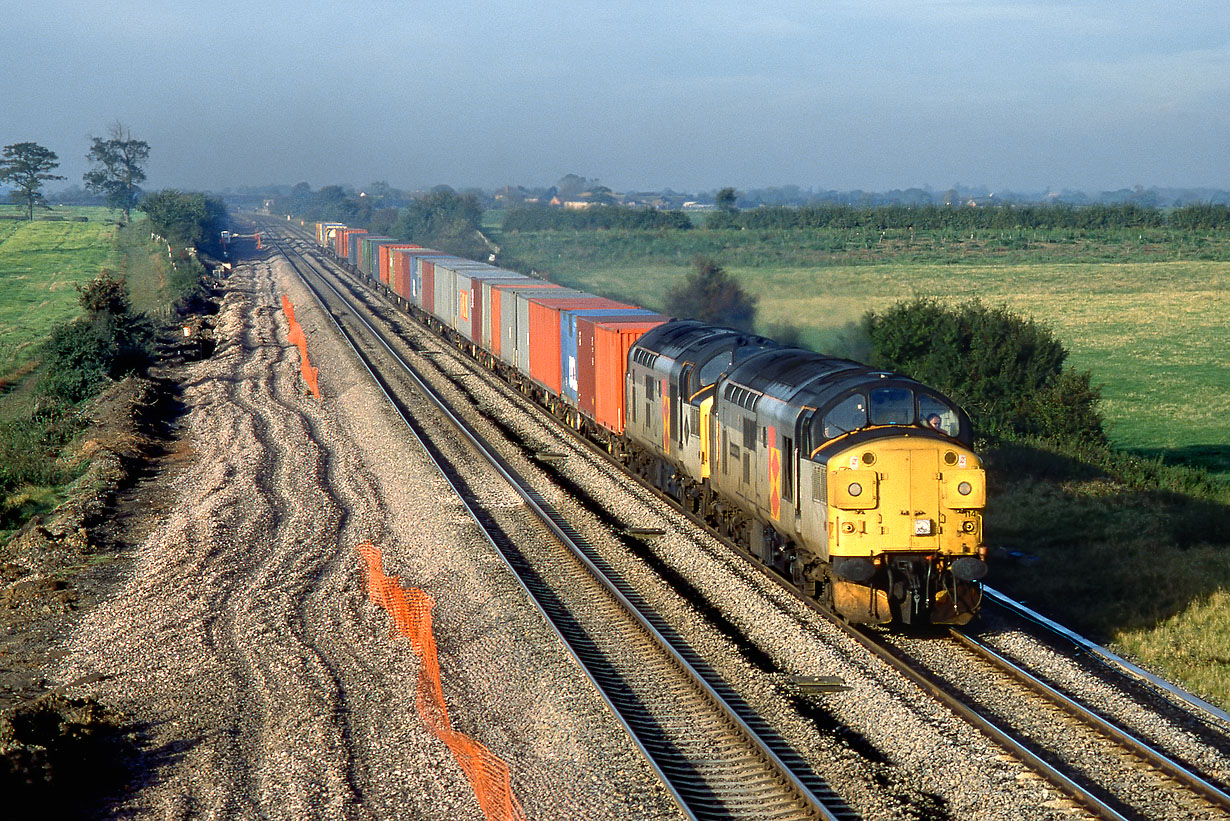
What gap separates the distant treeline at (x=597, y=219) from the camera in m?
124

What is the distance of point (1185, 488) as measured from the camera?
25953mm

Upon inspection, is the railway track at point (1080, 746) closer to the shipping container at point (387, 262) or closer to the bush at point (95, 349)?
the bush at point (95, 349)

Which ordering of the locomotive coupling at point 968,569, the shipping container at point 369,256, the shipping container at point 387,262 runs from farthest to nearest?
1. the shipping container at point 369,256
2. the shipping container at point 387,262
3. the locomotive coupling at point 968,569

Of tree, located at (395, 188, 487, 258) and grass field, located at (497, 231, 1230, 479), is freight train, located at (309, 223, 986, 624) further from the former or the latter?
tree, located at (395, 188, 487, 258)

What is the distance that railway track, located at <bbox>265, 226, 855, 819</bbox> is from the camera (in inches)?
458

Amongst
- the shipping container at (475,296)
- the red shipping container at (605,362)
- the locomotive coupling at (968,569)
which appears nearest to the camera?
the locomotive coupling at (968,569)

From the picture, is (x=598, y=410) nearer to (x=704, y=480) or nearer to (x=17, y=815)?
(x=704, y=480)

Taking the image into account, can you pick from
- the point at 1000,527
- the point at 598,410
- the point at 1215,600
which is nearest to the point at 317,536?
the point at 598,410

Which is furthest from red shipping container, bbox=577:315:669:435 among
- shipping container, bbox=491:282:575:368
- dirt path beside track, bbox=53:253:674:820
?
shipping container, bbox=491:282:575:368

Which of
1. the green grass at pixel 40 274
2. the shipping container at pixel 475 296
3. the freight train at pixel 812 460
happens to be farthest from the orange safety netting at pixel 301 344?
the freight train at pixel 812 460

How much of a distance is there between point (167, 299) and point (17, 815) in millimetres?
71258

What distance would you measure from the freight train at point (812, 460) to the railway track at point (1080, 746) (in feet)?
3.91

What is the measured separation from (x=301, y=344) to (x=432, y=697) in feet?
138

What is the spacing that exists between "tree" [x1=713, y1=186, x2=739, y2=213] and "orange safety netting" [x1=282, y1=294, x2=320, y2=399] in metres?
52.9
